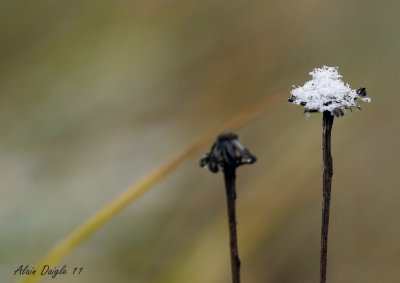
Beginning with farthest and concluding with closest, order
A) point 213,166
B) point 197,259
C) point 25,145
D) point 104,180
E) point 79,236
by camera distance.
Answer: point 25,145
point 104,180
point 197,259
point 79,236
point 213,166

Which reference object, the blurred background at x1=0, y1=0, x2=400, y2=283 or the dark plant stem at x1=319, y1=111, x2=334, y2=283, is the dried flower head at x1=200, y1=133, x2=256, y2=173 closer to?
the dark plant stem at x1=319, y1=111, x2=334, y2=283

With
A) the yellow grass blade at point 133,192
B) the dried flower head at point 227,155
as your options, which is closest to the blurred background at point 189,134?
the yellow grass blade at point 133,192

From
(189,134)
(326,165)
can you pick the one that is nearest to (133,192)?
(189,134)

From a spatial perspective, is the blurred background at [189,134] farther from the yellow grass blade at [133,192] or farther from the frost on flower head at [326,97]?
the frost on flower head at [326,97]

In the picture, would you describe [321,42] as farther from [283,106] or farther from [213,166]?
[213,166]

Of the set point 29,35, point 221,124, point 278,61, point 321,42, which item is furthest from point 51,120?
point 321,42

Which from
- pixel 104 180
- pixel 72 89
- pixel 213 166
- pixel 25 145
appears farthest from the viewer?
pixel 72 89

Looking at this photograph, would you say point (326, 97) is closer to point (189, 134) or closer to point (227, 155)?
point (227, 155)
